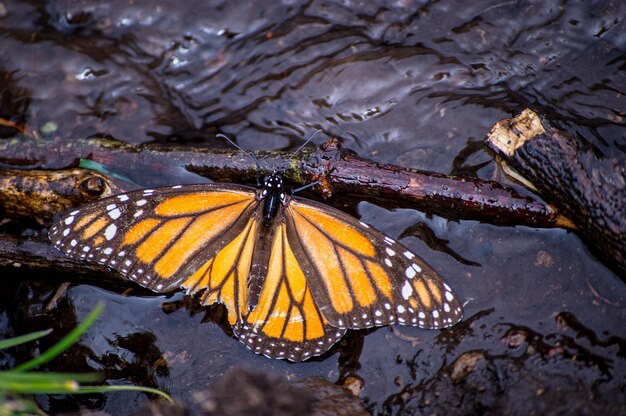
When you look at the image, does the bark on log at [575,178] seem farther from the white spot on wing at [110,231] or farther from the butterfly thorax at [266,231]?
the white spot on wing at [110,231]

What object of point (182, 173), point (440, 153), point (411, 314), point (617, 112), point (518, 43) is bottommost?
point (411, 314)

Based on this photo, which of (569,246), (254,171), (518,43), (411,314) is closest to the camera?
(411,314)

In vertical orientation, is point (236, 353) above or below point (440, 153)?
below

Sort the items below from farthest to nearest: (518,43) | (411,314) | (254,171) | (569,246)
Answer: (518,43) → (254,171) → (569,246) → (411,314)

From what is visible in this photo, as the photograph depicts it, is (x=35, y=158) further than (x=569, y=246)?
Yes

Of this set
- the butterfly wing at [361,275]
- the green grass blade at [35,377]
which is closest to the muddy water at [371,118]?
the butterfly wing at [361,275]

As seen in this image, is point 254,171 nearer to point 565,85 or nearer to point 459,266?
point 459,266

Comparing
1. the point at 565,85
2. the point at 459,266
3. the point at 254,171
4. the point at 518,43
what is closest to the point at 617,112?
the point at 565,85

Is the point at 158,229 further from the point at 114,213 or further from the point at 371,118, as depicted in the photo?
the point at 371,118

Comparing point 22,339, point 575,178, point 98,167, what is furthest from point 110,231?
point 575,178
